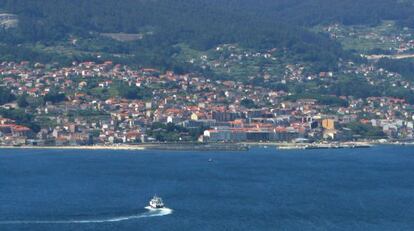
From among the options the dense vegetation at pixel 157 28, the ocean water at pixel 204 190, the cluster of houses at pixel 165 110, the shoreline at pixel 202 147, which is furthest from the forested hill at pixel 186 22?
the ocean water at pixel 204 190

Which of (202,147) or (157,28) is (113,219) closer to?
(202,147)

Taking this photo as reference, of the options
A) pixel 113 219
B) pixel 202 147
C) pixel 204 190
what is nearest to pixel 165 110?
pixel 202 147

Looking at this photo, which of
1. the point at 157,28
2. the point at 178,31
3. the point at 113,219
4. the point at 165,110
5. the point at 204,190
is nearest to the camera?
the point at 113,219

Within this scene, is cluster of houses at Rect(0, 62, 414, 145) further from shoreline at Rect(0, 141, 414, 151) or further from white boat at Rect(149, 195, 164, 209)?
white boat at Rect(149, 195, 164, 209)

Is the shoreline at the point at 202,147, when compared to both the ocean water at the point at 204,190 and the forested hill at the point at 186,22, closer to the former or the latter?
the ocean water at the point at 204,190

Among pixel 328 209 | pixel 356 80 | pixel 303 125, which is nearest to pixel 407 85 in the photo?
pixel 356 80

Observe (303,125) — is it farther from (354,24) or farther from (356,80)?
(354,24)
